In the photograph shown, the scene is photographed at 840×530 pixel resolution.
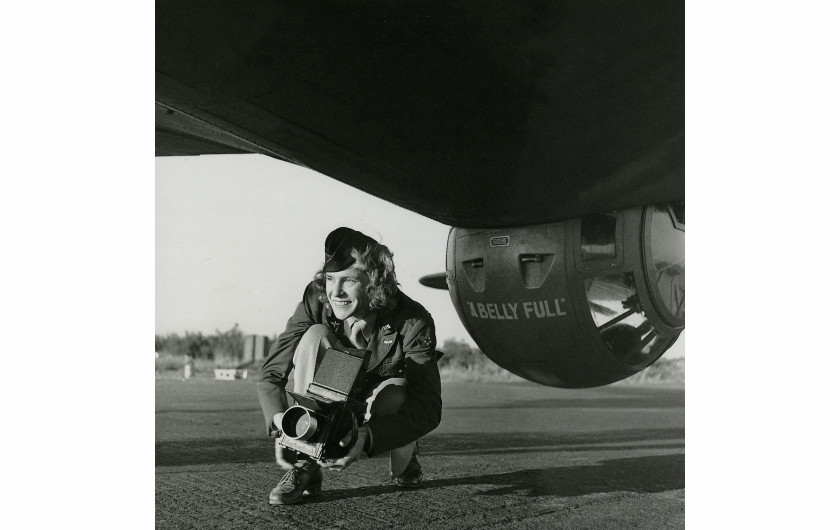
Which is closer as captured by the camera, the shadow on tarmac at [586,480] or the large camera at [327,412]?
Result: the large camera at [327,412]

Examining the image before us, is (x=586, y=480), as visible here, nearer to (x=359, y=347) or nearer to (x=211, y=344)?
(x=359, y=347)

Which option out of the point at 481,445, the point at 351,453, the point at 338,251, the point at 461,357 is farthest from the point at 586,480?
the point at 338,251

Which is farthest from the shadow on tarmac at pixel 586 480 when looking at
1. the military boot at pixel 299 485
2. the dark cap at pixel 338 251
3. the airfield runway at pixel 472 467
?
the dark cap at pixel 338 251

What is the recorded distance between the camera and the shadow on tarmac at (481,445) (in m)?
2.29

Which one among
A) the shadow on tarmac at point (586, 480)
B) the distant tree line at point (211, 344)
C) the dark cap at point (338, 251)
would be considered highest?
the dark cap at point (338, 251)

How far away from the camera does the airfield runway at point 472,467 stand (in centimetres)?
210

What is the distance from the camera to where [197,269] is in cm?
218

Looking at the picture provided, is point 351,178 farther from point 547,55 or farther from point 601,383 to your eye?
point 601,383

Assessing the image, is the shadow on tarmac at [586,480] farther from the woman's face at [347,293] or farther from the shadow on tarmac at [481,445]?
the woman's face at [347,293]

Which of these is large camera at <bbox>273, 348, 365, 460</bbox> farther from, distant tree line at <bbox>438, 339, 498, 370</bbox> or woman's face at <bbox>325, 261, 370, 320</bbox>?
distant tree line at <bbox>438, 339, 498, 370</bbox>

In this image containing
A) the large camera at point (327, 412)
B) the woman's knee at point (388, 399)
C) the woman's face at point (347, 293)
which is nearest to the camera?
the large camera at point (327, 412)

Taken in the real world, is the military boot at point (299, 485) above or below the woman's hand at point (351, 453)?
below

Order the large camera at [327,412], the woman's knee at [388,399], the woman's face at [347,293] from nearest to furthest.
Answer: the large camera at [327,412] → the woman's knee at [388,399] → the woman's face at [347,293]

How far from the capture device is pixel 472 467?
90.4 inches
